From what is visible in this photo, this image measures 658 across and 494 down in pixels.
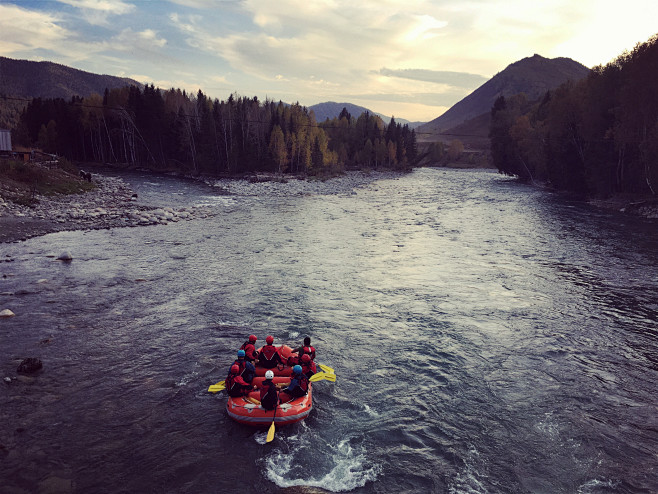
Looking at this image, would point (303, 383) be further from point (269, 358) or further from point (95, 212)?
point (95, 212)

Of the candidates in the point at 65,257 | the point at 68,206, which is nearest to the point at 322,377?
the point at 65,257

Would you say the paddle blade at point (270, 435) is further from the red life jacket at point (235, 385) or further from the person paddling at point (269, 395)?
the red life jacket at point (235, 385)

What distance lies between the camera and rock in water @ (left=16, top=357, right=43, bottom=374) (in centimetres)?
1289

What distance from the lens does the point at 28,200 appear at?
36.7 m

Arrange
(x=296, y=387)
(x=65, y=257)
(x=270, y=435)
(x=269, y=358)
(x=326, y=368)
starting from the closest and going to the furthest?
1. (x=270, y=435)
2. (x=296, y=387)
3. (x=269, y=358)
4. (x=326, y=368)
5. (x=65, y=257)

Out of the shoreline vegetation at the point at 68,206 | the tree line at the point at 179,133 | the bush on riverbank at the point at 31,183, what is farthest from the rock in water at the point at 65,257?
the tree line at the point at 179,133

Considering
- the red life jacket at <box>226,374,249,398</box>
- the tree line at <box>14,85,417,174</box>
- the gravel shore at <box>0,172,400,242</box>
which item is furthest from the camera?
the tree line at <box>14,85,417,174</box>

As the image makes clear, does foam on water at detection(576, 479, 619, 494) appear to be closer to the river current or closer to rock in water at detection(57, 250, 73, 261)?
the river current

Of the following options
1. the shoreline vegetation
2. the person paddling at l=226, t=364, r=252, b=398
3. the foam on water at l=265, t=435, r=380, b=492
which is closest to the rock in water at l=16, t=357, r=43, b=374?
the person paddling at l=226, t=364, r=252, b=398

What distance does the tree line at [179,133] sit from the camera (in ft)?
301

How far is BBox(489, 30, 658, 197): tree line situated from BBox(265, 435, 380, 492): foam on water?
4875 centimetres

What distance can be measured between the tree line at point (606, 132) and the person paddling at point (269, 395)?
1931 inches

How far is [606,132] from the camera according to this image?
51.4m

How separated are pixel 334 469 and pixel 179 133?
98.8 meters
